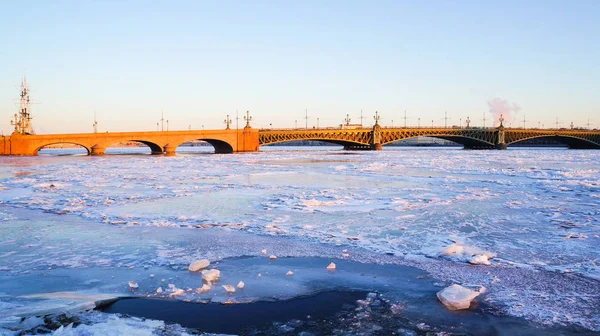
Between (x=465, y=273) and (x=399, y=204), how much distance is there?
19.9 feet

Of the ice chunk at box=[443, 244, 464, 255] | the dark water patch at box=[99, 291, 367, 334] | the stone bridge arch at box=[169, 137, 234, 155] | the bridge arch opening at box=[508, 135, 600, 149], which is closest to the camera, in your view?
the dark water patch at box=[99, 291, 367, 334]

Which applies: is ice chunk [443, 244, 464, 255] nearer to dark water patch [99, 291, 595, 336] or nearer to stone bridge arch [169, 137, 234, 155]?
dark water patch [99, 291, 595, 336]

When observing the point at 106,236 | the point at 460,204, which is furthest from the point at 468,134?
the point at 106,236

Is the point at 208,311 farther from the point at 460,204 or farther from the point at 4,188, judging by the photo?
the point at 4,188

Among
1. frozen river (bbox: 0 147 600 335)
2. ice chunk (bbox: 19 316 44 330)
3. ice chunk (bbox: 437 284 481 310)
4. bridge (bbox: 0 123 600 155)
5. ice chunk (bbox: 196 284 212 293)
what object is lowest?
frozen river (bbox: 0 147 600 335)

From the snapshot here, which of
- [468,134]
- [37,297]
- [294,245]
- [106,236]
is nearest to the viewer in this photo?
[37,297]

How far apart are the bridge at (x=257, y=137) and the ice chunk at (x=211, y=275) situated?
63111 mm

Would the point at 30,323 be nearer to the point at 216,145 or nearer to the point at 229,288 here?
the point at 229,288

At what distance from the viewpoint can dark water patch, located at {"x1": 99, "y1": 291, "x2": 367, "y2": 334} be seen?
3.98 metres

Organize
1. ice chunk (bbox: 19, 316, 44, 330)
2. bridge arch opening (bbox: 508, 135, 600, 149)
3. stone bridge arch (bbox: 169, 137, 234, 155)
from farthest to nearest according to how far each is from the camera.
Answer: bridge arch opening (bbox: 508, 135, 600, 149)
stone bridge arch (bbox: 169, 137, 234, 155)
ice chunk (bbox: 19, 316, 44, 330)

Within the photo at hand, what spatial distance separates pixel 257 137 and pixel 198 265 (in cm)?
7704

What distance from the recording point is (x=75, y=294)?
15.5 ft

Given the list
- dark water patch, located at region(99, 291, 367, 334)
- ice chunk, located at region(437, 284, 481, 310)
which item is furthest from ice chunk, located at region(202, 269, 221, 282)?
ice chunk, located at region(437, 284, 481, 310)

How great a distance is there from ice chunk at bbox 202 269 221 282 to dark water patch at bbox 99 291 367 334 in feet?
2.35
